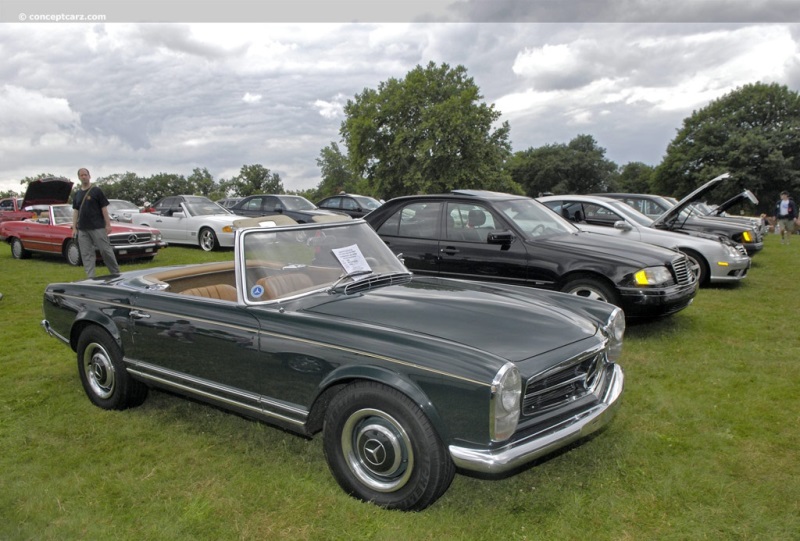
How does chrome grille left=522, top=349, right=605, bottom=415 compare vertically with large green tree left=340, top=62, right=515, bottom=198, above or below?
below

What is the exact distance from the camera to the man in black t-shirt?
8656 millimetres

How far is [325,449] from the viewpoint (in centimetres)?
299

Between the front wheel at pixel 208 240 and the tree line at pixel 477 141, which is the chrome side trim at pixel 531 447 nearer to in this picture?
the front wheel at pixel 208 240

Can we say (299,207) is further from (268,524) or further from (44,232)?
(268,524)

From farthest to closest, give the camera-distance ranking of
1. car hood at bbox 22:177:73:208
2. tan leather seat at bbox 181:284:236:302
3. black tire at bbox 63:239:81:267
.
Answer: car hood at bbox 22:177:73:208, black tire at bbox 63:239:81:267, tan leather seat at bbox 181:284:236:302

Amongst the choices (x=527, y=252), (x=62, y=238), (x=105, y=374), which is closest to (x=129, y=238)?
(x=62, y=238)

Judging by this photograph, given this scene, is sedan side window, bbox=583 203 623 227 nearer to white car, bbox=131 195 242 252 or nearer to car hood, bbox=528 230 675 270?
car hood, bbox=528 230 675 270

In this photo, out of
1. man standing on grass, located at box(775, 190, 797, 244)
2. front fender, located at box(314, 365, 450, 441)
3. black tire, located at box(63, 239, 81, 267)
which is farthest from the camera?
man standing on grass, located at box(775, 190, 797, 244)

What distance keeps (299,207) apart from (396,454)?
13.9m

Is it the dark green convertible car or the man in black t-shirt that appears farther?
the man in black t-shirt

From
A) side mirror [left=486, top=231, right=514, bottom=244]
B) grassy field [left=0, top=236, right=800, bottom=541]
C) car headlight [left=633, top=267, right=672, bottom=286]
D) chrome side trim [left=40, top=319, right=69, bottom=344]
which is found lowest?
grassy field [left=0, top=236, right=800, bottom=541]

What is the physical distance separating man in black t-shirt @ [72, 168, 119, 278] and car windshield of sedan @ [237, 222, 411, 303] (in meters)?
6.28

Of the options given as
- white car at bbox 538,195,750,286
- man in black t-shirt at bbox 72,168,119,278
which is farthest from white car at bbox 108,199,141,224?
white car at bbox 538,195,750,286

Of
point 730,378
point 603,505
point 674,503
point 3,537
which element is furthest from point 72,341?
point 730,378
